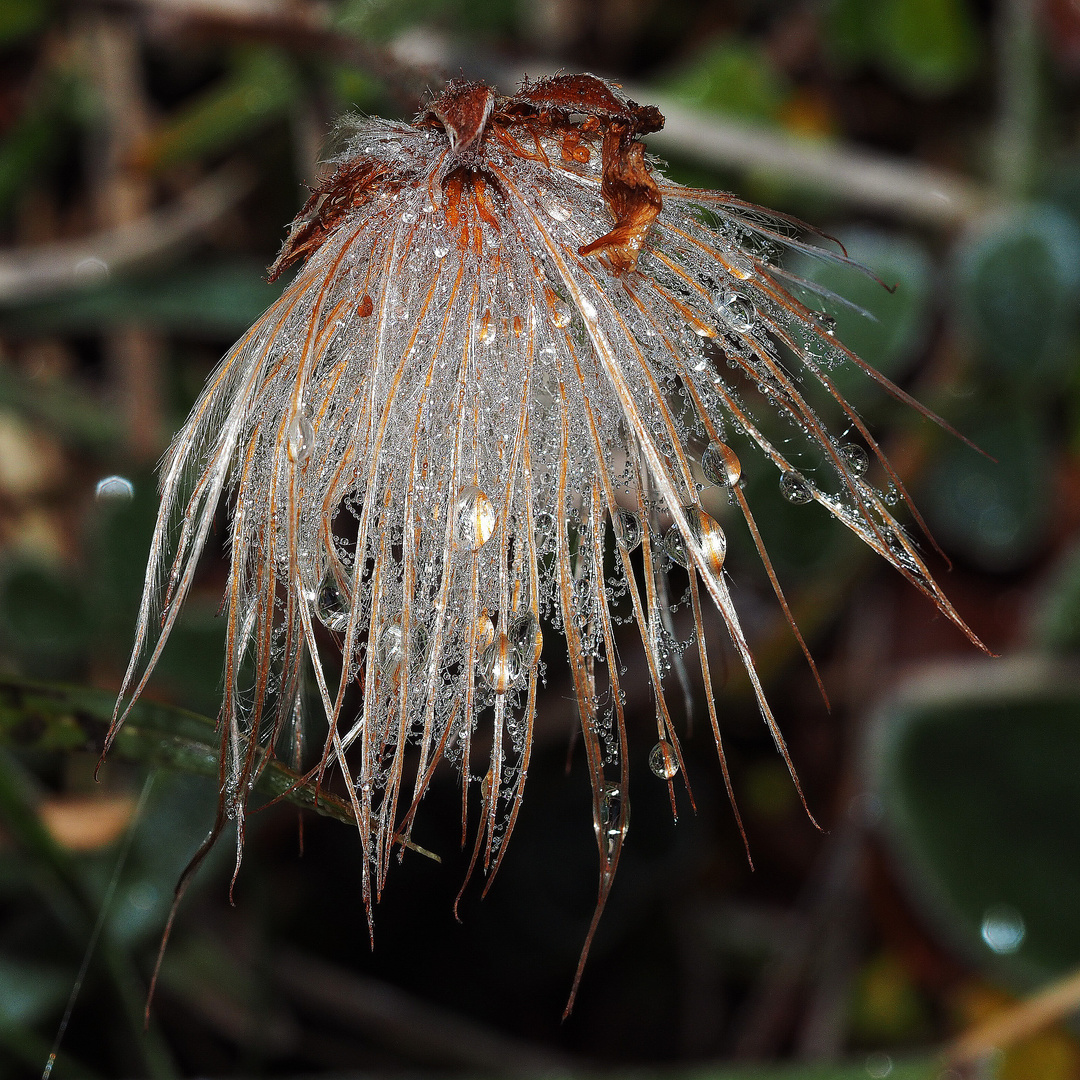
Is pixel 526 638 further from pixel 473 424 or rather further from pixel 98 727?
pixel 98 727

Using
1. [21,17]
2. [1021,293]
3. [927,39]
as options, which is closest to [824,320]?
[1021,293]

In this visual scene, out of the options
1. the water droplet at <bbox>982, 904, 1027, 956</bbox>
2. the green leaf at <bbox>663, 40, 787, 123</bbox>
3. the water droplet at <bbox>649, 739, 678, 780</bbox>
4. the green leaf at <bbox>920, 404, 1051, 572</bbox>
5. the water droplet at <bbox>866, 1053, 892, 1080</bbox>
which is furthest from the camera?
the green leaf at <bbox>663, 40, 787, 123</bbox>

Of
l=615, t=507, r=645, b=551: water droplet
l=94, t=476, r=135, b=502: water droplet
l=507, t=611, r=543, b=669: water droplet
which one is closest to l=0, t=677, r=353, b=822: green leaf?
l=507, t=611, r=543, b=669: water droplet

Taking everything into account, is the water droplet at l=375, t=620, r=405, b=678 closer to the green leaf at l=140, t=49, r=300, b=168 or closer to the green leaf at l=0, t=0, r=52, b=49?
the green leaf at l=140, t=49, r=300, b=168

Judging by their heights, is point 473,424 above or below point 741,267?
below

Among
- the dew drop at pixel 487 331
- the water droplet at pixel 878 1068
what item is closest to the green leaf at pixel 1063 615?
the water droplet at pixel 878 1068

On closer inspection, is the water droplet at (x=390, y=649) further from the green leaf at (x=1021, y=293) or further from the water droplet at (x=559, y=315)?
the green leaf at (x=1021, y=293)

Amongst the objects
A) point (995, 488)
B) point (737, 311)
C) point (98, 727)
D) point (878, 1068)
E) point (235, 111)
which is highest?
point (235, 111)
